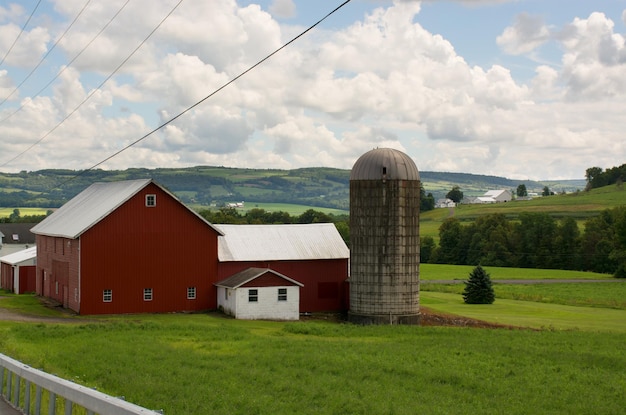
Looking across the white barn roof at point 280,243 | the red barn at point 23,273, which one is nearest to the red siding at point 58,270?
the red barn at point 23,273

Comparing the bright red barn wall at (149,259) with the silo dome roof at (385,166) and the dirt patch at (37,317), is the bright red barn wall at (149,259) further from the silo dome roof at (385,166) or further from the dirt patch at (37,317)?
the silo dome roof at (385,166)

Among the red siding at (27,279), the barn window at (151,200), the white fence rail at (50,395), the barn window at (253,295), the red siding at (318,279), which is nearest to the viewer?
the white fence rail at (50,395)

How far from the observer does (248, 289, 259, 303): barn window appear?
44431mm

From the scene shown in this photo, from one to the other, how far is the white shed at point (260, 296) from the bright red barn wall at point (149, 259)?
190 cm

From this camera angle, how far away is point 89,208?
4981 cm

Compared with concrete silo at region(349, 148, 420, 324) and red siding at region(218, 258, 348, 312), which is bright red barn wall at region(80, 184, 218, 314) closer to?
red siding at region(218, 258, 348, 312)

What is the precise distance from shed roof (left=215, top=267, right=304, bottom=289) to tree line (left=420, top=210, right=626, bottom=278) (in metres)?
60.1

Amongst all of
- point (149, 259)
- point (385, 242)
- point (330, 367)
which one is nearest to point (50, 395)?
point (330, 367)

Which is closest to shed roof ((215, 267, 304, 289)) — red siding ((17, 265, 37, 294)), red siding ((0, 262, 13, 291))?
red siding ((17, 265, 37, 294))

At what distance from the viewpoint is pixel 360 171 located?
45.7 meters

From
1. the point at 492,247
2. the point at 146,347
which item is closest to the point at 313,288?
the point at 146,347

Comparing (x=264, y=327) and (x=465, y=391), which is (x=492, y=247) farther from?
(x=465, y=391)

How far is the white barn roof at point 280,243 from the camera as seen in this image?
48.5 metres

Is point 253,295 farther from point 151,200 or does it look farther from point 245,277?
point 151,200
